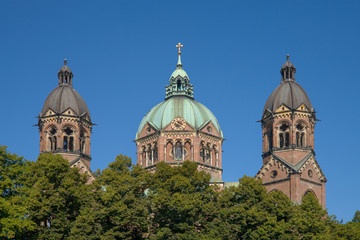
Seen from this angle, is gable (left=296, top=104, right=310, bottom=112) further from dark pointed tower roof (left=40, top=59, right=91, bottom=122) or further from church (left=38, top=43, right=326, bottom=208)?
dark pointed tower roof (left=40, top=59, right=91, bottom=122)

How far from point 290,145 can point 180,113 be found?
16.4 metres

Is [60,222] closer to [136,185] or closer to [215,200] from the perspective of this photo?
[136,185]

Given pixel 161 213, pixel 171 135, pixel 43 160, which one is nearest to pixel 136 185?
pixel 161 213

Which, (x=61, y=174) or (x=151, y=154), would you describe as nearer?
(x=61, y=174)

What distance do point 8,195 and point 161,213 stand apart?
1570 cm

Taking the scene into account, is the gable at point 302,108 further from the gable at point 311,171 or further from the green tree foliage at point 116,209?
the green tree foliage at point 116,209

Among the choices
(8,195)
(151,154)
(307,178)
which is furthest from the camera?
(151,154)

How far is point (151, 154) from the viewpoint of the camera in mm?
130250

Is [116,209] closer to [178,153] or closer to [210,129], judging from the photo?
[178,153]

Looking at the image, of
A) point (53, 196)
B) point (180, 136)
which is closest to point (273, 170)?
point (180, 136)

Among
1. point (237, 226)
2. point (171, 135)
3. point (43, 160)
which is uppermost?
point (171, 135)

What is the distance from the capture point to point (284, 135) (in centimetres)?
12381

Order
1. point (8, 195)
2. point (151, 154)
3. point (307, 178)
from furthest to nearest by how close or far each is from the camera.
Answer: point (151, 154), point (307, 178), point (8, 195)

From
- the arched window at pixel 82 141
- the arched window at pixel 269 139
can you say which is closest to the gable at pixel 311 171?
the arched window at pixel 269 139
